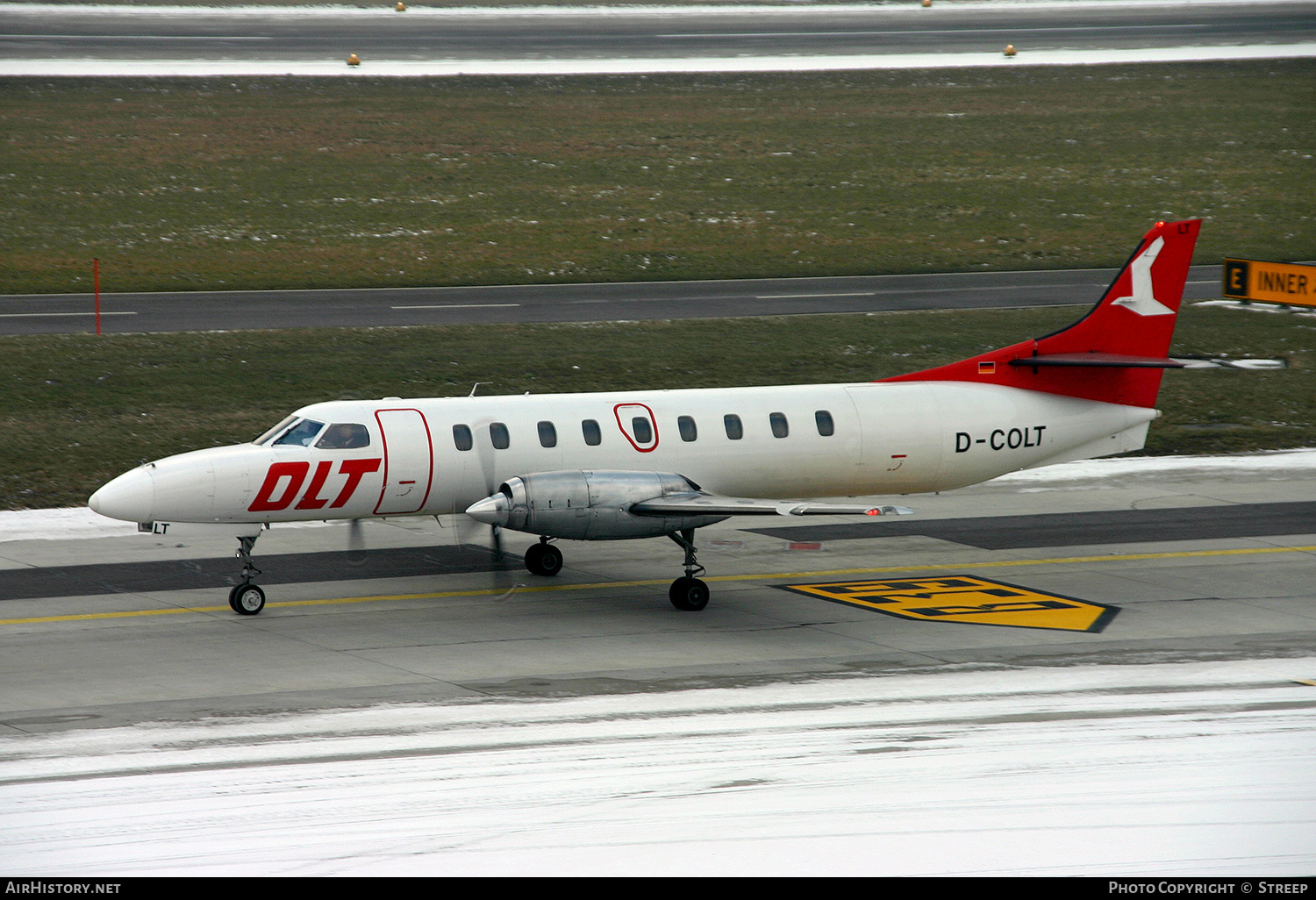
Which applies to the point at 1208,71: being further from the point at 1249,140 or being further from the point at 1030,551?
the point at 1030,551

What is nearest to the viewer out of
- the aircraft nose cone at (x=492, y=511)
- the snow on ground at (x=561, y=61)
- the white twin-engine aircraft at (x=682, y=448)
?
the aircraft nose cone at (x=492, y=511)

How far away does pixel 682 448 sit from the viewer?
2281 centimetres

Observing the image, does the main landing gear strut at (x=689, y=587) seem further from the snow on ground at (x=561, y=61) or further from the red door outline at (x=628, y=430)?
the snow on ground at (x=561, y=61)

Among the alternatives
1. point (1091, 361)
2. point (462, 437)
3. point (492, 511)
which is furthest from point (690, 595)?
point (1091, 361)

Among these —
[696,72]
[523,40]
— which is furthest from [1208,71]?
[523,40]

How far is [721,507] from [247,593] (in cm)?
685

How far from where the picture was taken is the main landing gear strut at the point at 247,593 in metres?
21.1

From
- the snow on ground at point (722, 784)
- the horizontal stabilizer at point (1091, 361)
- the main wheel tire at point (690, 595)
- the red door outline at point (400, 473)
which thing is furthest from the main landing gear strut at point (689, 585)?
the horizontal stabilizer at point (1091, 361)

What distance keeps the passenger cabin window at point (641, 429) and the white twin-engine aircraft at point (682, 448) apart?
0.02m

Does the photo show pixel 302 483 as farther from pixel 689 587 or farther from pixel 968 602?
pixel 968 602

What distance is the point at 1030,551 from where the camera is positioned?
25.5 meters

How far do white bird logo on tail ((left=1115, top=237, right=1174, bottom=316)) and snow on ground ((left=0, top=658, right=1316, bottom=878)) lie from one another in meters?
8.62

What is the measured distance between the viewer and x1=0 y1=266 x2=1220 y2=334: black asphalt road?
132ft

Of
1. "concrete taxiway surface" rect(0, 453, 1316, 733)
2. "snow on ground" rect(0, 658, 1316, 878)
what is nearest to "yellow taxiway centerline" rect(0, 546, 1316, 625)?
"concrete taxiway surface" rect(0, 453, 1316, 733)
